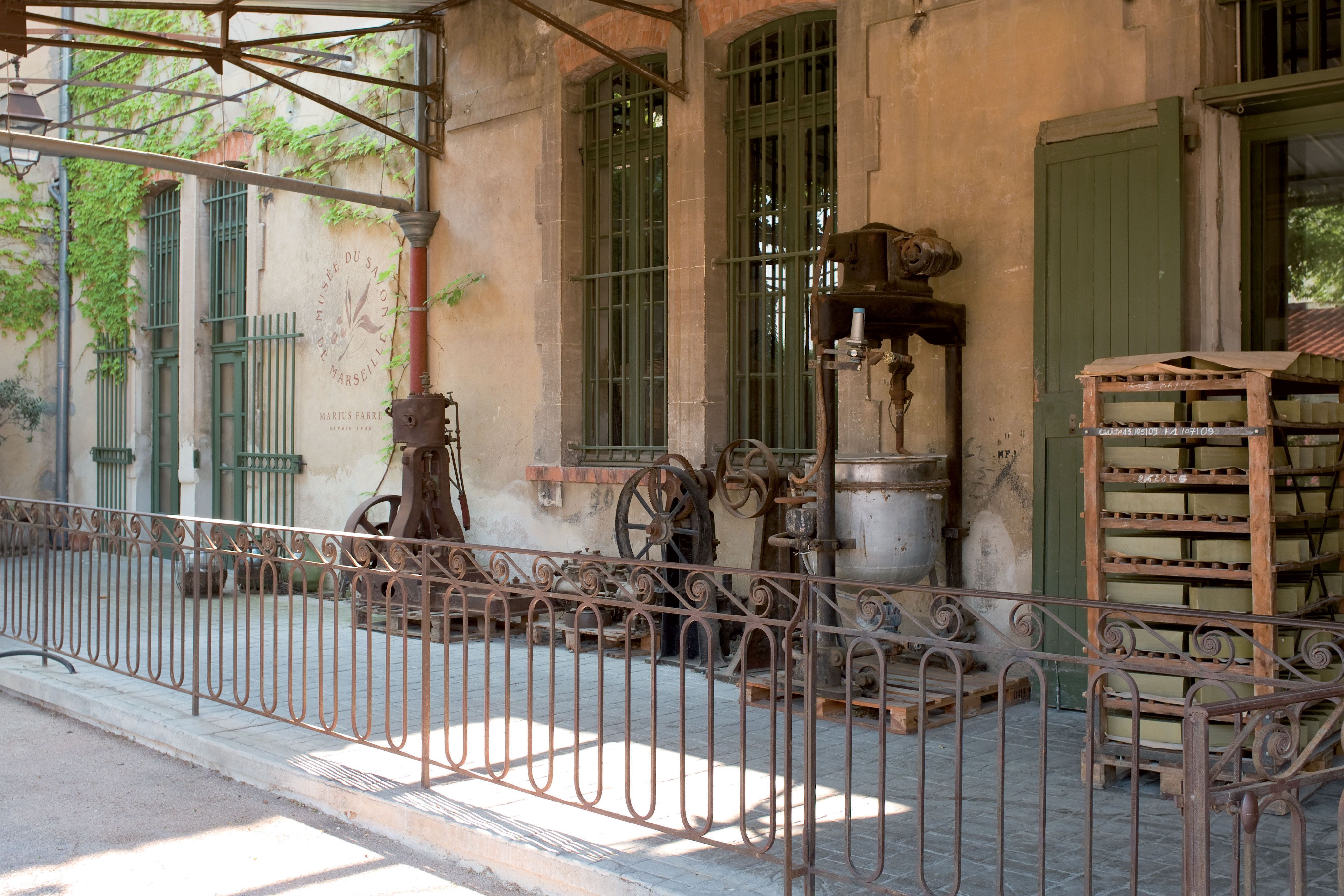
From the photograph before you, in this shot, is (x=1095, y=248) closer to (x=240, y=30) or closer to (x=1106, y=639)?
(x=1106, y=639)

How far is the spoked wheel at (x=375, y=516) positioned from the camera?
32.1 ft

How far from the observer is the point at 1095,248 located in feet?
21.0

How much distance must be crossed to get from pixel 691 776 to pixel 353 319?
7.77 metres

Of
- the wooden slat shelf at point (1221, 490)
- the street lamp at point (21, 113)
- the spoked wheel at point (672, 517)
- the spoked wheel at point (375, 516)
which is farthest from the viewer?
the street lamp at point (21, 113)

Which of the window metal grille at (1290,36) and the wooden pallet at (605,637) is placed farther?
the wooden pallet at (605,637)

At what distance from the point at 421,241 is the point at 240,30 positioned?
4930 millimetres

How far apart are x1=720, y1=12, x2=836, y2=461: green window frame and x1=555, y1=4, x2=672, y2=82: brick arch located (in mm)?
601

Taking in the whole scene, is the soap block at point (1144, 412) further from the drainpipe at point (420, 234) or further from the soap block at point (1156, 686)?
the drainpipe at point (420, 234)

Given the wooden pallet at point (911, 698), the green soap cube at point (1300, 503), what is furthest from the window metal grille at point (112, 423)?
the green soap cube at point (1300, 503)

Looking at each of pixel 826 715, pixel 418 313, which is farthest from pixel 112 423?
pixel 826 715

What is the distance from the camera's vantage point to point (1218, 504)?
4.82 m

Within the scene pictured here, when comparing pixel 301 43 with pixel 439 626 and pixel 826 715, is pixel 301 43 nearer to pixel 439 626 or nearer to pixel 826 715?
pixel 439 626

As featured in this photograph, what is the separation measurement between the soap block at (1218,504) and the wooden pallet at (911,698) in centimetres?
151

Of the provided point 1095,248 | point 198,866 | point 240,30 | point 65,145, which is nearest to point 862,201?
point 1095,248
